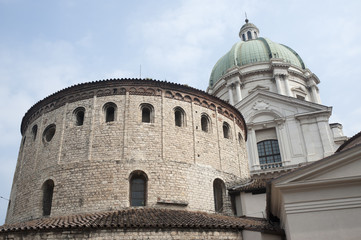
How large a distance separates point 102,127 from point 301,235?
10730 mm

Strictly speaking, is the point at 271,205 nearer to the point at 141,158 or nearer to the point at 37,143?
the point at 141,158

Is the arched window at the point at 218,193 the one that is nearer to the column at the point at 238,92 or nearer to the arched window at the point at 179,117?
the arched window at the point at 179,117

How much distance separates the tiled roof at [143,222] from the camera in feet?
40.7

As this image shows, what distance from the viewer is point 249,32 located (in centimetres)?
4828

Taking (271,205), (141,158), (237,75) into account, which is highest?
(237,75)

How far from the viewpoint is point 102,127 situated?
56.5ft

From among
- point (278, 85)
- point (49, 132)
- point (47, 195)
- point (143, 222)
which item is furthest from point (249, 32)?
point (143, 222)

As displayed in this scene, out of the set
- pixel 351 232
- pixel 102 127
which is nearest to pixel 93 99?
pixel 102 127

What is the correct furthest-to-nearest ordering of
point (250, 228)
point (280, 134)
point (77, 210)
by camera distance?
point (280, 134) < point (77, 210) < point (250, 228)

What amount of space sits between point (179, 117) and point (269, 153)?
45.9 feet

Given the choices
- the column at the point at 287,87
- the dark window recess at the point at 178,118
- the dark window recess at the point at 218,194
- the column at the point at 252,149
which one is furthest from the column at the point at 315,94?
the dark window recess at the point at 178,118

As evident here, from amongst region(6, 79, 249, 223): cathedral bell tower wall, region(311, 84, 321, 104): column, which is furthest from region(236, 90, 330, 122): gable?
region(6, 79, 249, 223): cathedral bell tower wall

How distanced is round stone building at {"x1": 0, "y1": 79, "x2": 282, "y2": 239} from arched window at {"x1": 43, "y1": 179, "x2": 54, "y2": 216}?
0.16 ft

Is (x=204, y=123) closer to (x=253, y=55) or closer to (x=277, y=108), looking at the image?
(x=277, y=108)
